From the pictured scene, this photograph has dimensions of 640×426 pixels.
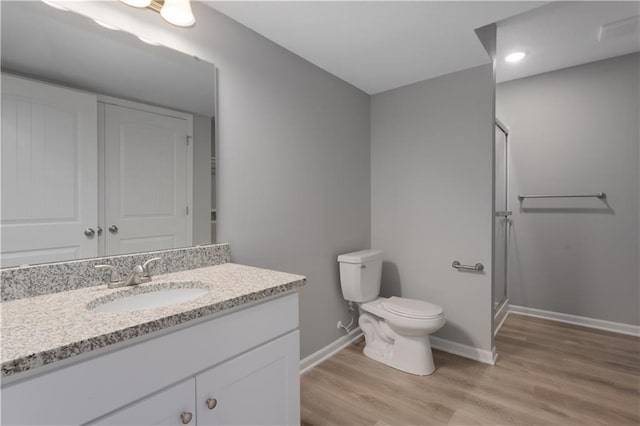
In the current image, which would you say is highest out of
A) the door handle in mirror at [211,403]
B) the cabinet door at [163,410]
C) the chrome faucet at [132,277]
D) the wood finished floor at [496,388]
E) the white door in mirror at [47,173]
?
the white door in mirror at [47,173]

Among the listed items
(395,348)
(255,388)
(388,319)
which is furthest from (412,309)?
(255,388)

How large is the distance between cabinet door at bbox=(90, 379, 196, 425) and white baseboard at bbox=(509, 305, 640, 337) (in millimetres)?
3325

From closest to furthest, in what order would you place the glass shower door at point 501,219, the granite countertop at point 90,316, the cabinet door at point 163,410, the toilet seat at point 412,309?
the granite countertop at point 90,316, the cabinet door at point 163,410, the toilet seat at point 412,309, the glass shower door at point 501,219

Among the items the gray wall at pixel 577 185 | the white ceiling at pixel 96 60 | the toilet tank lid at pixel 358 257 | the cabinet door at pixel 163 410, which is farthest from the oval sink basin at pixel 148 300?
the gray wall at pixel 577 185

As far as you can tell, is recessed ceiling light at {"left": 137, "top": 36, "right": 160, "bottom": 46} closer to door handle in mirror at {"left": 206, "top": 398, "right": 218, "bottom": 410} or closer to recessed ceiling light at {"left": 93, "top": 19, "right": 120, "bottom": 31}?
recessed ceiling light at {"left": 93, "top": 19, "right": 120, "bottom": 31}

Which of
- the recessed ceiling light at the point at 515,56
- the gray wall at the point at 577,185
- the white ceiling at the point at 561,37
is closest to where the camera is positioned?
the white ceiling at the point at 561,37

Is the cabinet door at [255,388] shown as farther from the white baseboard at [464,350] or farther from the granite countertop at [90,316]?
the white baseboard at [464,350]

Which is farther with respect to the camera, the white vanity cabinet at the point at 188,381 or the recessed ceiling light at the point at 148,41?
the recessed ceiling light at the point at 148,41

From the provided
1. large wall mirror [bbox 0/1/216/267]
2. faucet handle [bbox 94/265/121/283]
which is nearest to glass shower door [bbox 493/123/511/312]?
large wall mirror [bbox 0/1/216/267]

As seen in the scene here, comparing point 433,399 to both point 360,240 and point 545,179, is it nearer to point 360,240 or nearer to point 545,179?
point 360,240

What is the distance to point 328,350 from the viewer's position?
232 centimetres

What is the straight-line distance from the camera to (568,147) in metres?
2.86

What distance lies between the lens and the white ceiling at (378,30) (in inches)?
62.1

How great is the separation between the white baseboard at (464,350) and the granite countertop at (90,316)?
5.77 feet
